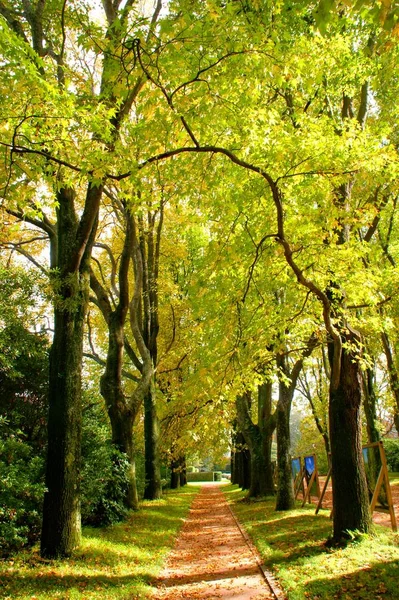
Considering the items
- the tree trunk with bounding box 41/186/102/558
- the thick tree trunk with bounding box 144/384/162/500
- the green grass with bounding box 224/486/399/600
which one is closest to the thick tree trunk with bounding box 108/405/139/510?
the green grass with bounding box 224/486/399/600

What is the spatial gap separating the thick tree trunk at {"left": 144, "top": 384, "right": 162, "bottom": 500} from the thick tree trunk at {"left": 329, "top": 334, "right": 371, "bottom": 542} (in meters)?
10.7

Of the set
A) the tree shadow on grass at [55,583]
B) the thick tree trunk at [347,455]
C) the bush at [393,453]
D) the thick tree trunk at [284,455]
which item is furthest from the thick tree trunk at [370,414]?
the bush at [393,453]

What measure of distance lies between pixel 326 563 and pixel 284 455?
7278 mm

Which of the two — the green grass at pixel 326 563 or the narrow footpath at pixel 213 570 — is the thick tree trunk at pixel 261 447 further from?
the green grass at pixel 326 563

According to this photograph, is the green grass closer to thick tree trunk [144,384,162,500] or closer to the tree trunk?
the tree trunk

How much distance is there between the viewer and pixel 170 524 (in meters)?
12.9

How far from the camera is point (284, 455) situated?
14320mm

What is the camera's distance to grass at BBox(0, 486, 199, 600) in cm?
585

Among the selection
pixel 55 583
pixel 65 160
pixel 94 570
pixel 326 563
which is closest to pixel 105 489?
pixel 94 570

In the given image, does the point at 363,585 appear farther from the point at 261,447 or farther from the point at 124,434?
the point at 261,447

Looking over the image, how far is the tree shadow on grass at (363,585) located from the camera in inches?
220

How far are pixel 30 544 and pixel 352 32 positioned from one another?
12298mm

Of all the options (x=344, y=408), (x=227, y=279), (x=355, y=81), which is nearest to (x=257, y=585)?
(x=344, y=408)

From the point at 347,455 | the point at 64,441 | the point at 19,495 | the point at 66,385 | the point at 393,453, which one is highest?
the point at 66,385
